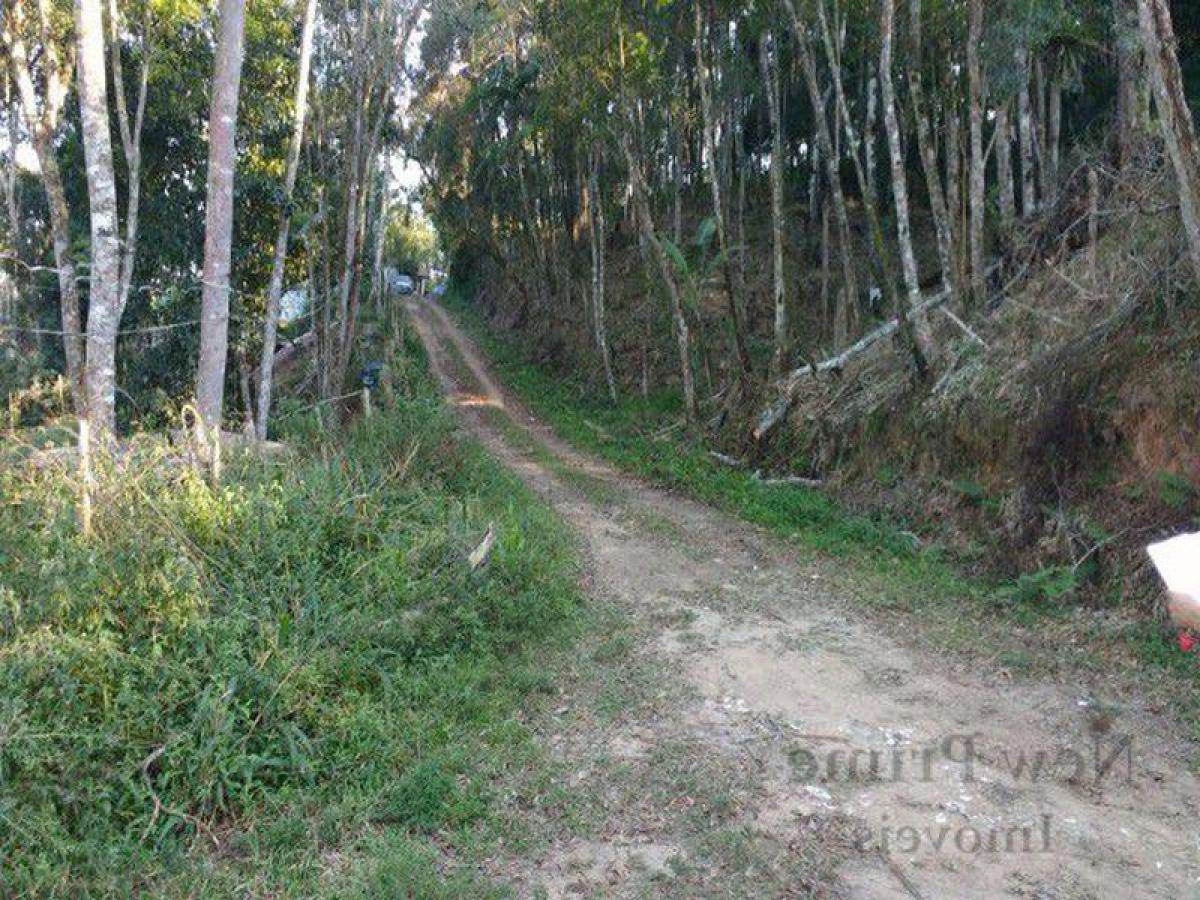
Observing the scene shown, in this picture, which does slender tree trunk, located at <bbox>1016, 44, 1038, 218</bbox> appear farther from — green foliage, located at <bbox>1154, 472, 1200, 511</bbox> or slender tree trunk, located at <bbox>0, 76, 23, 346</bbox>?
slender tree trunk, located at <bbox>0, 76, 23, 346</bbox>

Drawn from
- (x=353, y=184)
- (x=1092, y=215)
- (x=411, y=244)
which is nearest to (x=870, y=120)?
(x=1092, y=215)

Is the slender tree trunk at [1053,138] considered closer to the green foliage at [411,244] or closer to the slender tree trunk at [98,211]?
the slender tree trunk at [98,211]

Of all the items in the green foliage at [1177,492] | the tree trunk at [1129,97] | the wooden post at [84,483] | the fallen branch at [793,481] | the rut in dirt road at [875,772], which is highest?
the tree trunk at [1129,97]

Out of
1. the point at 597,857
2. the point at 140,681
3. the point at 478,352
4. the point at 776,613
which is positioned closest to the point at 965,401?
the point at 776,613

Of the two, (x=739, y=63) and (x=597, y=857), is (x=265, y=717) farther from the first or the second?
(x=739, y=63)

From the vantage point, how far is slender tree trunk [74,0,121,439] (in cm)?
772

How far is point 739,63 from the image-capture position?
1653 cm

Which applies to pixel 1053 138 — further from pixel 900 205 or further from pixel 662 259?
pixel 662 259

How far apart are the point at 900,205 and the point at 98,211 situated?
8343 mm

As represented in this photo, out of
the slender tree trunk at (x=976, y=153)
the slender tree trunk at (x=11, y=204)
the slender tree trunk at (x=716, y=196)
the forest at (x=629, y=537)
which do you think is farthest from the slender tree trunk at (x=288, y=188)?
the slender tree trunk at (x=976, y=153)

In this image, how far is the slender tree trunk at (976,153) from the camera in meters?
10.1

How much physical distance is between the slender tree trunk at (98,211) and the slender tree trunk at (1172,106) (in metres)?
8.40

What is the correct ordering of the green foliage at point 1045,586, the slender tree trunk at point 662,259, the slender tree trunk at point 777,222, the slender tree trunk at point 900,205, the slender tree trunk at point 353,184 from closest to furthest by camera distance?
the green foliage at point 1045,586
the slender tree trunk at point 900,205
the slender tree trunk at point 777,222
the slender tree trunk at point 353,184
the slender tree trunk at point 662,259

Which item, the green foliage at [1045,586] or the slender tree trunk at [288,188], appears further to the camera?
the slender tree trunk at [288,188]
